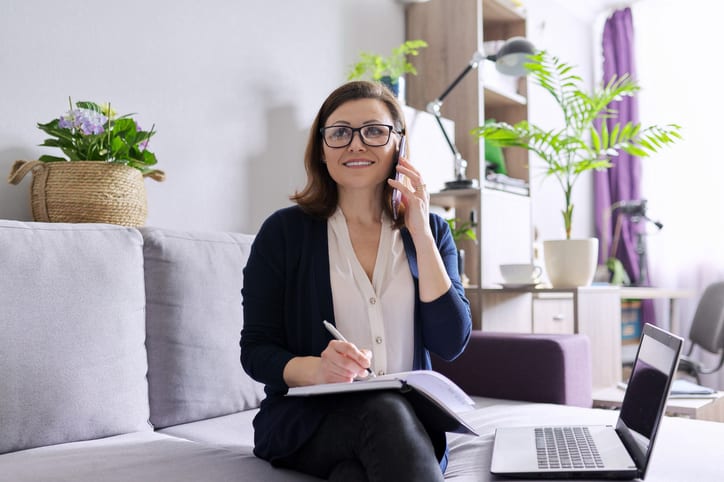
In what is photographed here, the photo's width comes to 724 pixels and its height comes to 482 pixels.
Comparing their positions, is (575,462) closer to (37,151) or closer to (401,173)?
(401,173)

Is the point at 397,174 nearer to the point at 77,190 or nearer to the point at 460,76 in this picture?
the point at 77,190

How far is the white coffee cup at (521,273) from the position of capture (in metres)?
2.43

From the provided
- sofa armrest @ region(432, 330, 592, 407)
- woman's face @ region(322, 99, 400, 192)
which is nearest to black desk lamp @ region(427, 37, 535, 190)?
sofa armrest @ region(432, 330, 592, 407)

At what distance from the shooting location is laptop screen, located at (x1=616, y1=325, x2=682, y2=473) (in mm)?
1010

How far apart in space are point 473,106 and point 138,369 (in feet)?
6.45

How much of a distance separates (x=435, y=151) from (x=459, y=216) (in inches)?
12.6

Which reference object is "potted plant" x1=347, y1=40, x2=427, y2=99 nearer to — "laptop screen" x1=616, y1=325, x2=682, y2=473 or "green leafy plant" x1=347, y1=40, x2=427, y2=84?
"green leafy plant" x1=347, y1=40, x2=427, y2=84

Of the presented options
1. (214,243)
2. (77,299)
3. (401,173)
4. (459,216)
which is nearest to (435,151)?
(459,216)

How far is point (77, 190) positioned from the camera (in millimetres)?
1542

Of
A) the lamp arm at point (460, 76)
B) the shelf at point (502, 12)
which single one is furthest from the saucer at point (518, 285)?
the shelf at point (502, 12)

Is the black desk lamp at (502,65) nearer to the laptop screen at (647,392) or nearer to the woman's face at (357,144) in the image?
the woman's face at (357,144)

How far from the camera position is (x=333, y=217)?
1394mm

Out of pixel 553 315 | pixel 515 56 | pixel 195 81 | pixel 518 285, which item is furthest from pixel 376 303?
pixel 553 315

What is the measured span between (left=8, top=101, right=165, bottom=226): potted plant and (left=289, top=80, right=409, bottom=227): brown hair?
47 cm
